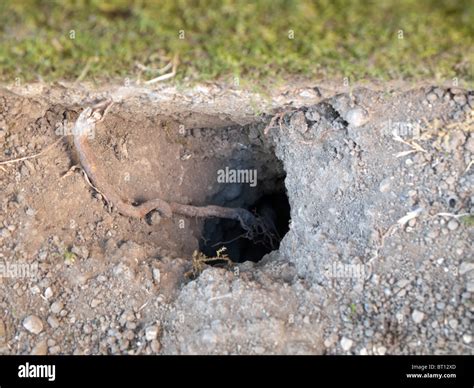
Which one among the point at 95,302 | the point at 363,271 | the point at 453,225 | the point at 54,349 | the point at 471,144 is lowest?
the point at 54,349

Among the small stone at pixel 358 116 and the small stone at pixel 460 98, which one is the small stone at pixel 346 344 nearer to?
the small stone at pixel 358 116

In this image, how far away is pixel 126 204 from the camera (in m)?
3.32

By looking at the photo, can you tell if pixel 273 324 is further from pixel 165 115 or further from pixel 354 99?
pixel 165 115

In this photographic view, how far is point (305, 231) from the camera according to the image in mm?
3057

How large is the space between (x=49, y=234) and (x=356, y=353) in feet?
5.80

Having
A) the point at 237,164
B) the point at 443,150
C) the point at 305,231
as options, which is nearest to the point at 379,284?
the point at 305,231

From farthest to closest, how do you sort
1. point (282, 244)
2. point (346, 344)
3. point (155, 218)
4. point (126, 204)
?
point (155, 218) < point (126, 204) < point (282, 244) < point (346, 344)

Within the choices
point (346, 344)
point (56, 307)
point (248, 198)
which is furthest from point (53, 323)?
point (248, 198)

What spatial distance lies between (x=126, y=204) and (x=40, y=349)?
3.24ft

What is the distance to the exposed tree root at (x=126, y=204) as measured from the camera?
9.96 ft

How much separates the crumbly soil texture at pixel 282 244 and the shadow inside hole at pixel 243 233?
0.77 metres

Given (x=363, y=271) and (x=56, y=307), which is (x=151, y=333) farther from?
(x=363, y=271)

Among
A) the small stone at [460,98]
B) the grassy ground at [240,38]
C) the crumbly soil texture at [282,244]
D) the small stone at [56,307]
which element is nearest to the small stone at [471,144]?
the crumbly soil texture at [282,244]

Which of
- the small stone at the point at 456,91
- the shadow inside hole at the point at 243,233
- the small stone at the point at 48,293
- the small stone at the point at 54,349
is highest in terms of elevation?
the small stone at the point at 456,91
